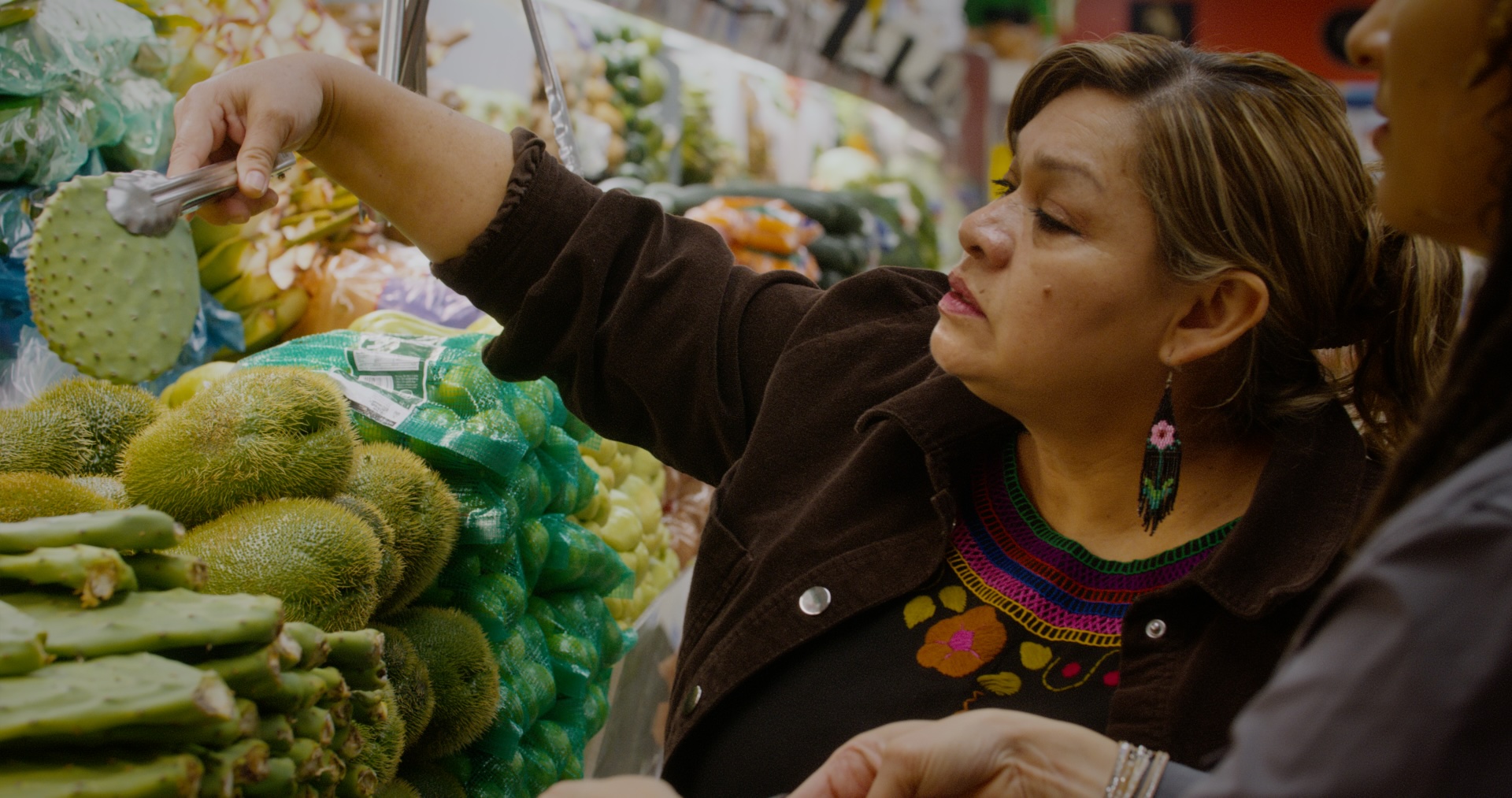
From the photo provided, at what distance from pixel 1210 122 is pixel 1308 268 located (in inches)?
8.2

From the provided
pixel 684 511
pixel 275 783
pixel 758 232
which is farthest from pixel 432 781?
pixel 758 232

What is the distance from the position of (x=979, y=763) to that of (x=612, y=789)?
272mm

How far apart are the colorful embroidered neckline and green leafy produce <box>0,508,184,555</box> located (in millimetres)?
875

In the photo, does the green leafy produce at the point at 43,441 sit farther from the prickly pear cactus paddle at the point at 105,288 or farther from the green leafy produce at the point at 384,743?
the green leafy produce at the point at 384,743

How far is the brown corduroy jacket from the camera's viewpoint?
52.9 inches

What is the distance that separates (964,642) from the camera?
4.32ft

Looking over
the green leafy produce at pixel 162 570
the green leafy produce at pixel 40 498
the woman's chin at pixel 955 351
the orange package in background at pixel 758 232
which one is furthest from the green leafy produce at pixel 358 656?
the orange package in background at pixel 758 232

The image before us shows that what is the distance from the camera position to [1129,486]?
140cm

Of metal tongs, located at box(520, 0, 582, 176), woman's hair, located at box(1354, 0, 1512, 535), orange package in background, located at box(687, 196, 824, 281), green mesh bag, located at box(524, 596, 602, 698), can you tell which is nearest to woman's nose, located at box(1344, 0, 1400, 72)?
woman's hair, located at box(1354, 0, 1512, 535)

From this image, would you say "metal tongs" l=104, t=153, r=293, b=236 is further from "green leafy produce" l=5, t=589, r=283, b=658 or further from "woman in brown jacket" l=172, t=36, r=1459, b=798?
"green leafy produce" l=5, t=589, r=283, b=658

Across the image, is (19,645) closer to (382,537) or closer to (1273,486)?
(382,537)

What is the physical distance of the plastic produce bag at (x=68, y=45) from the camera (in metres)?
1.43

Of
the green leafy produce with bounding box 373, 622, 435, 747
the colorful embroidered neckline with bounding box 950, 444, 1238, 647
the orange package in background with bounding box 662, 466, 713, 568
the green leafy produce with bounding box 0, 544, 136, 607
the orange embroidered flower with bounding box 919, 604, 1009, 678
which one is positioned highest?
Answer: the green leafy produce with bounding box 0, 544, 136, 607

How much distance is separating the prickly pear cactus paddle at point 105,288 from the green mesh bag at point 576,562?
634 millimetres
